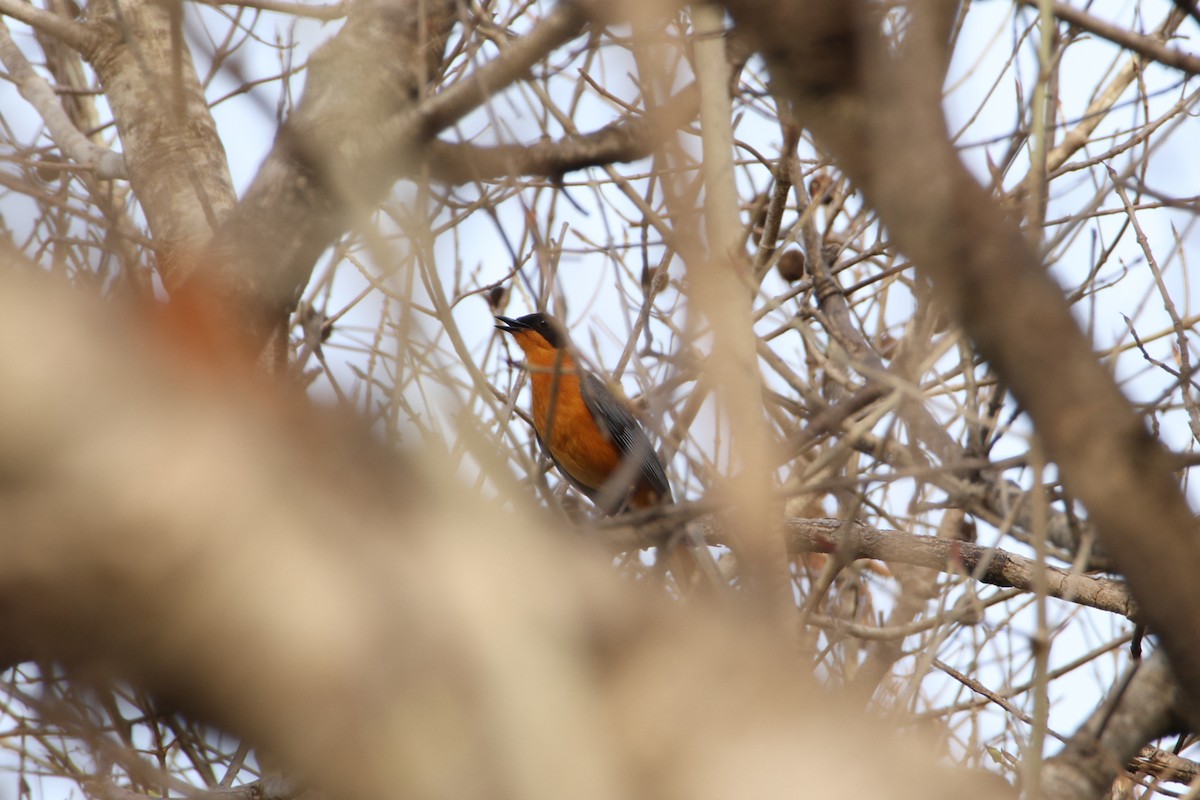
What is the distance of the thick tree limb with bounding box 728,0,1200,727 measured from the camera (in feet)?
4.05

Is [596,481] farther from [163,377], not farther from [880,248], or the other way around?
[163,377]

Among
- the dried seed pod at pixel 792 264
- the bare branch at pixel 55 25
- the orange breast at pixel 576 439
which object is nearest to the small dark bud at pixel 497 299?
the dried seed pod at pixel 792 264

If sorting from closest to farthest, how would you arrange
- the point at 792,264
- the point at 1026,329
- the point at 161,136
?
the point at 1026,329 → the point at 161,136 → the point at 792,264

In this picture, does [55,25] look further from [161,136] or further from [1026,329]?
[1026,329]

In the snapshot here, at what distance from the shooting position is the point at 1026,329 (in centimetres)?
125

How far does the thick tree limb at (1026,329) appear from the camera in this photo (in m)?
1.23

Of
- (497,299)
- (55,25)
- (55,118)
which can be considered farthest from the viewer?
(497,299)

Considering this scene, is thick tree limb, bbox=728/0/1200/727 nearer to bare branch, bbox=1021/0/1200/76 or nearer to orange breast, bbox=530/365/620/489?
bare branch, bbox=1021/0/1200/76

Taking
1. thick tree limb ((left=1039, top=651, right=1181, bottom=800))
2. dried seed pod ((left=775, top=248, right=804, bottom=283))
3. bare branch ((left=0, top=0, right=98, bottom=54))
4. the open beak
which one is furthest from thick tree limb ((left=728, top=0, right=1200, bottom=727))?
the open beak

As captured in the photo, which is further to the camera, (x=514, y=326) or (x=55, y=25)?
(x=514, y=326)

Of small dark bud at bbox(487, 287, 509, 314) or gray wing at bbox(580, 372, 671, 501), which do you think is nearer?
small dark bud at bbox(487, 287, 509, 314)

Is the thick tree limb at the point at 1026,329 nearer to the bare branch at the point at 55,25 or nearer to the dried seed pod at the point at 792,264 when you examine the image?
the bare branch at the point at 55,25

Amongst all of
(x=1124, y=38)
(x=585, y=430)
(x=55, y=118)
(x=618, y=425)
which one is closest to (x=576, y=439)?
(x=585, y=430)

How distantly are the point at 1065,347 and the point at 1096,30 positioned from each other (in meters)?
1.57
